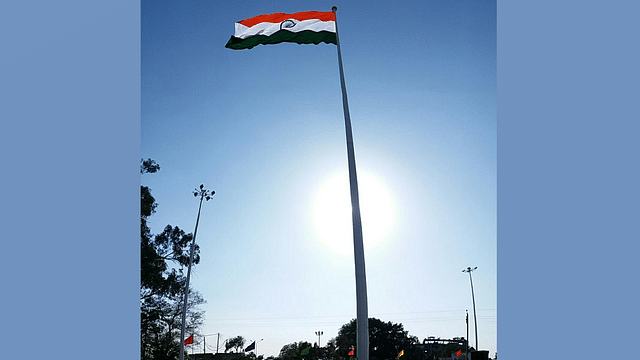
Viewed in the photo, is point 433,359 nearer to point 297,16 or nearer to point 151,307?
point 151,307

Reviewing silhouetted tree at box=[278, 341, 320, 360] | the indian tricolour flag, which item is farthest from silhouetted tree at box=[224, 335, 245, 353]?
the indian tricolour flag

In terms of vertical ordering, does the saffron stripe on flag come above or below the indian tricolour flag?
above

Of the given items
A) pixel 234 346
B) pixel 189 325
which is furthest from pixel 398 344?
pixel 189 325

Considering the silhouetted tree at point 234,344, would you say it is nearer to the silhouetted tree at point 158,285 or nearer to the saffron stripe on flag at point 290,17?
the silhouetted tree at point 158,285

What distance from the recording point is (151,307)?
26672mm

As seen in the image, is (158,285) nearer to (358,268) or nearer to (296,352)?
(358,268)

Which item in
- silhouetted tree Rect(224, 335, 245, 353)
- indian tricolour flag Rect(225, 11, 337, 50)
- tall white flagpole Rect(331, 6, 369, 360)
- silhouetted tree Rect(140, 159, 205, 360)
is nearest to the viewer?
tall white flagpole Rect(331, 6, 369, 360)

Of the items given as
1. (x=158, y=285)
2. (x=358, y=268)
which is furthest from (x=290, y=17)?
(x=158, y=285)

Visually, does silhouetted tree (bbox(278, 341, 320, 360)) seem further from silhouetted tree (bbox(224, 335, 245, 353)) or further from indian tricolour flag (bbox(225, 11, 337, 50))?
indian tricolour flag (bbox(225, 11, 337, 50))

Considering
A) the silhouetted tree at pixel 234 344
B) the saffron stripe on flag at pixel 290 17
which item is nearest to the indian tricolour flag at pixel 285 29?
the saffron stripe on flag at pixel 290 17

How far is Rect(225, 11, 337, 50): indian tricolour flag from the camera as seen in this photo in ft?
36.1

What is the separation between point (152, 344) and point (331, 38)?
21972 millimetres

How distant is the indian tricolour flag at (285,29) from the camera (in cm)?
1101

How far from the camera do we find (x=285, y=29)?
1107 cm
